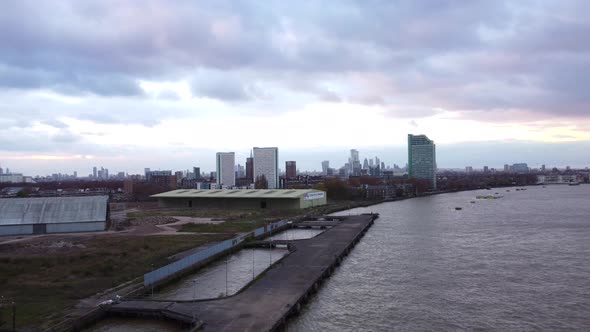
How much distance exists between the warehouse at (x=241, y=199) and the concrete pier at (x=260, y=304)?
2275 cm

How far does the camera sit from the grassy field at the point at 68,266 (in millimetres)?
12766

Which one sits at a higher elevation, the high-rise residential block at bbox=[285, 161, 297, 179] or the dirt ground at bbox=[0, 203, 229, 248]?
the high-rise residential block at bbox=[285, 161, 297, 179]

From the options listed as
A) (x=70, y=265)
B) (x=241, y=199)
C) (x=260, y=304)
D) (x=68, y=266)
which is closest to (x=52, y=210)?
(x=70, y=265)

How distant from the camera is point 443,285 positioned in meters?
15.5

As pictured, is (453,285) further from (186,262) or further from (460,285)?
(186,262)

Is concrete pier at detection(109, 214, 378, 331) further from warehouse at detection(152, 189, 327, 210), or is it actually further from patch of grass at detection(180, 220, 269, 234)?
warehouse at detection(152, 189, 327, 210)

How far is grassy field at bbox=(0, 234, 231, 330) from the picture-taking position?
12.8m

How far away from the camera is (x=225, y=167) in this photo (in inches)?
3711

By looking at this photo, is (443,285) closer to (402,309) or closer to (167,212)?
(402,309)

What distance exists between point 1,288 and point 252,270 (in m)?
8.23

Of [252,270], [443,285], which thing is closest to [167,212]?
[252,270]

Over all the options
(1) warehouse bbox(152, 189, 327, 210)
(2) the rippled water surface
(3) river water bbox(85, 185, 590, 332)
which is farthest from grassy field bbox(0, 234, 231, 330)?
(1) warehouse bbox(152, 189, 327, 210)

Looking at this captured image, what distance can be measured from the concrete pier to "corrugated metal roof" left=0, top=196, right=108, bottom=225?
14170mm

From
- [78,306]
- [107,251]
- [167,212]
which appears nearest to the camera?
[78,306]
